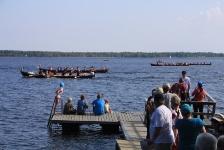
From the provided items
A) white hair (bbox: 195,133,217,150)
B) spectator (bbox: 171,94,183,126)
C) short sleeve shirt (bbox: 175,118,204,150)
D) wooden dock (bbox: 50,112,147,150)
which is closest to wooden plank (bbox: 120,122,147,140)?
wooden dock (bbox: 50,112,147,150)

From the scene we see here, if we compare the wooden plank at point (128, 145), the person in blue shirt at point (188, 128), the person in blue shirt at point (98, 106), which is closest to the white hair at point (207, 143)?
the person in blue shirt at point (188, 128)

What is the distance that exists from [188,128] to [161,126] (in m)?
0.54

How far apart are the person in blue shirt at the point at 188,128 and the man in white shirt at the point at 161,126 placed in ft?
0.90

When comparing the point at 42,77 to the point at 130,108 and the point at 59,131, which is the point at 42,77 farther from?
the point at 59,131

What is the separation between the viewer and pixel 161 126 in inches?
387

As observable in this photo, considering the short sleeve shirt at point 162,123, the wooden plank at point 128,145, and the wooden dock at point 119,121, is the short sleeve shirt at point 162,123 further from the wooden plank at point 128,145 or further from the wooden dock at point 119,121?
the wooden dock at point 119,121

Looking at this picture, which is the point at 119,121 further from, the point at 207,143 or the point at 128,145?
the point at 207,143

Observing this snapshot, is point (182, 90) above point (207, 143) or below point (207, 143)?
below

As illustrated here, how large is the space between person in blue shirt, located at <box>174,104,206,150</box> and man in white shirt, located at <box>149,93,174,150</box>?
0.27 meters

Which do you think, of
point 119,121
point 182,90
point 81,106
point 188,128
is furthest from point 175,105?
point 81,106

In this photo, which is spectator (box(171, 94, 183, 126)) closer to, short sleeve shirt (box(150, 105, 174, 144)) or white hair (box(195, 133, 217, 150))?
short sleeve shirt (box(150, 105, 174, 144))

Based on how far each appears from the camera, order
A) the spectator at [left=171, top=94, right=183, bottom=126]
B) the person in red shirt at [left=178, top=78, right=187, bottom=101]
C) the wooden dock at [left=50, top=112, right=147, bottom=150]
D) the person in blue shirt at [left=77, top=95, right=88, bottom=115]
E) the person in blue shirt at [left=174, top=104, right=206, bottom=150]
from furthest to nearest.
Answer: the person in blue shirt at [left=77, top=95, right=88, bottom=115], the person in red shirt at [left=178, top=78, right=187, bottom=101], the wooden dock at [left=50, top=112, right=147, bottom=150], the spectator at [left=171, top=94, right=183, bottom=126], the person in blue shirt at [left=174, top=104, right=206, bottom=150]

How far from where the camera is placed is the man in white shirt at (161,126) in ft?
32.1

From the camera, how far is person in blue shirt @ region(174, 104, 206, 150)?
9531 millimetres
